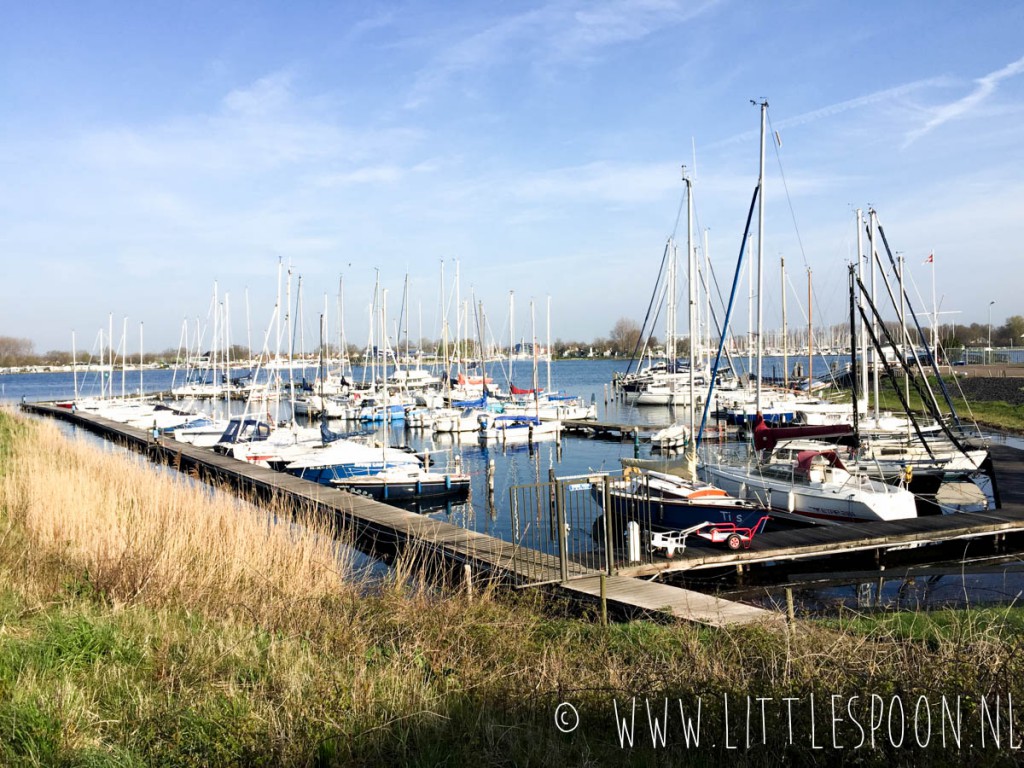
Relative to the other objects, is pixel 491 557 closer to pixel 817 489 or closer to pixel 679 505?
pixel 679 505

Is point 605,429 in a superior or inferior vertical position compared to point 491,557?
inferior

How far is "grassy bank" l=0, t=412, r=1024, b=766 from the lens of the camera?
18.3 feet

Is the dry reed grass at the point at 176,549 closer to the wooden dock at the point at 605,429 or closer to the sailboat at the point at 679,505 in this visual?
the sailboat at the point at 679,505

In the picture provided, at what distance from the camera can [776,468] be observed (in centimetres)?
2261

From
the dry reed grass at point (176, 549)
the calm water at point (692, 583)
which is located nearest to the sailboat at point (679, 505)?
the calm water at point (692, 583)

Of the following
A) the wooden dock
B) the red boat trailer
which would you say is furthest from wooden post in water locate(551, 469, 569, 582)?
the wooden dock

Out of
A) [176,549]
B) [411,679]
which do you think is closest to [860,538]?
[411,679]

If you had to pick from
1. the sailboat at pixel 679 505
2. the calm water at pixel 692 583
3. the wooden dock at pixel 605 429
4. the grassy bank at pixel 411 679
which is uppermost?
the grassy bank at pixel 411 679

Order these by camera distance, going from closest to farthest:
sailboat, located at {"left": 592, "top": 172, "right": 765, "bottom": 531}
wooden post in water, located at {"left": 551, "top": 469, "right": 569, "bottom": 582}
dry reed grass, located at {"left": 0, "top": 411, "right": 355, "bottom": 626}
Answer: dry reed grass, located at {"left": 0, "top": 411, "right": 355, "bottom": 626}, wooden post in water, located at {"left": 551, "top": 469, "right": 569, "bottom": 582}, sailboat, located at {"left": 592, "top": 172, "right": 765, "bottom": 531}

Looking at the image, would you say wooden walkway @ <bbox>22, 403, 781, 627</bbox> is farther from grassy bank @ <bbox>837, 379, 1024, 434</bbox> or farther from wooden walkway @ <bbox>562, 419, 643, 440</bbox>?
grassy bank @ <bbox>837, 379, 1024, 434</bbox>

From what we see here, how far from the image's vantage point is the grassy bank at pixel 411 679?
18.3ft

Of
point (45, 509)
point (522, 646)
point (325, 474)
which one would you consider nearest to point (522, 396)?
point (325, 474)

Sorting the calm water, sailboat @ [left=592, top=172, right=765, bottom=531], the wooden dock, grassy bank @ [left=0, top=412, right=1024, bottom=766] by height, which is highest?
grassy bank @ [left=0, top=412, right=1024, bottom=766]

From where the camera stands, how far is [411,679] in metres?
6.81
